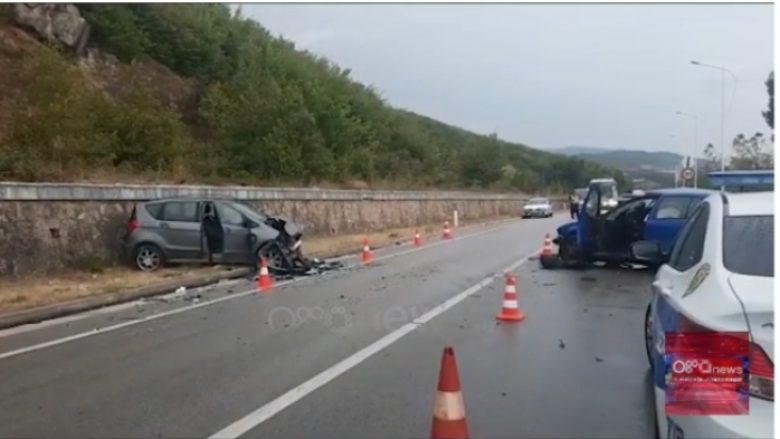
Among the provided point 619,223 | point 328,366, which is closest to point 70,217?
point 328,366

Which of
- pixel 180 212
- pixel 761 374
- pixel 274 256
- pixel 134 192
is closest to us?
pixel 761 374

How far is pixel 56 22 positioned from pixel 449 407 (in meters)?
35.4

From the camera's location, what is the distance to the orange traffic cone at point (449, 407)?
4680 millimetres

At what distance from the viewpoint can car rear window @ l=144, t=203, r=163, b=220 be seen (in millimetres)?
16750

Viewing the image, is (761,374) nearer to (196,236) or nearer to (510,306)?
(510,306)

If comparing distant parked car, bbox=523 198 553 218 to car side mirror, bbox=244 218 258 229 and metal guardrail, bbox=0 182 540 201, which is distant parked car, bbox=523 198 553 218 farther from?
car side mirror, bbox=244 218 258 229

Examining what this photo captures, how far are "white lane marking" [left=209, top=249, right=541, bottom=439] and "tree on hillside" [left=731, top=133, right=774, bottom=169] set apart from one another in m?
53.4

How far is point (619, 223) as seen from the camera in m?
16.5

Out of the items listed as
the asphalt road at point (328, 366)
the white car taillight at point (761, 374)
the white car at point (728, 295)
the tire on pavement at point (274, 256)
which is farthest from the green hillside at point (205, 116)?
the white car taillight at point (761, 374)

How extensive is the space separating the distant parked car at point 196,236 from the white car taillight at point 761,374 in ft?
45.5

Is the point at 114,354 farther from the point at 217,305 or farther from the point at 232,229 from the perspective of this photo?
the point at 232,229

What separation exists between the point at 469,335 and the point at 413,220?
3209cm

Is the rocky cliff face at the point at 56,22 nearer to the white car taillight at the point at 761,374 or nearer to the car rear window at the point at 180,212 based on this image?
the car rear window at the point at 180,212

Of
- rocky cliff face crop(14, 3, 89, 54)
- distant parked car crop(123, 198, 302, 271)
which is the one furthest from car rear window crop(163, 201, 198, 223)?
rocky cliff face crop(14, 3, 89, 54)
